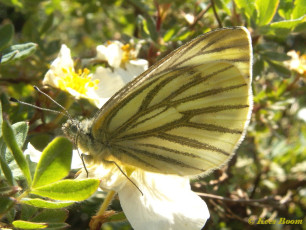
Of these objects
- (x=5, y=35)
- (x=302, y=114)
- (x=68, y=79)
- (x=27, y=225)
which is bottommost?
(x=302, y=114)

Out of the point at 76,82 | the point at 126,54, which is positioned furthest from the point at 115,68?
the point at 76,82

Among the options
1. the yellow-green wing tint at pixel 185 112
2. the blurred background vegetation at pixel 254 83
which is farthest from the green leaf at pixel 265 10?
the yellow-green wing tint at pixel 185 112

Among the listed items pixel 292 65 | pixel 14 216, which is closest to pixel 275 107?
pixel 292 65

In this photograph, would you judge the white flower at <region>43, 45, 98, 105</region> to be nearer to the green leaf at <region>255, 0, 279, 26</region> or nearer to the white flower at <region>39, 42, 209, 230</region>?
the white flower at <region>39, 42, 209, 230</region>

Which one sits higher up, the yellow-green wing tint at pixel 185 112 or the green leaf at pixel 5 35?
the green leaf at pixel 5 35

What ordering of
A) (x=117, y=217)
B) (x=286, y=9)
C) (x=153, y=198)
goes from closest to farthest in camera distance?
(x=117, y=217) < (x=153, y=198) < (x=286, y=9)

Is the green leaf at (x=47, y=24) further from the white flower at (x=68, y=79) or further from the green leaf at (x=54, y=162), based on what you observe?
the green leaf at (x=54, y=162)

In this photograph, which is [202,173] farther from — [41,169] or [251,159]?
[251,159]

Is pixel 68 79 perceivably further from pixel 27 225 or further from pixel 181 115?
pixel 27 225
